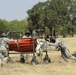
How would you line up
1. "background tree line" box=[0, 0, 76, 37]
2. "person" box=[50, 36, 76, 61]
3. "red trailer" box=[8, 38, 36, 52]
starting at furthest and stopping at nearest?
"background tree line" box=[0, 0, 76, 37], "person" box=[50, 36, 76, 61], "red trailer" box=[8, 38, 36, 52]

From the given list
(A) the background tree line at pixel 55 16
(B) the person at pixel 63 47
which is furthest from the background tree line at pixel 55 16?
(B) the person at pixel 63 47

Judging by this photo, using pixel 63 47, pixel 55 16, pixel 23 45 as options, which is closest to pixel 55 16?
pixel 55 16

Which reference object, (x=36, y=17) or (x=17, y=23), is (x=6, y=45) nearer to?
(x=36, y=17)

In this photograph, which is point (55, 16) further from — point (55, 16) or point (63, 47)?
point (63, 47)

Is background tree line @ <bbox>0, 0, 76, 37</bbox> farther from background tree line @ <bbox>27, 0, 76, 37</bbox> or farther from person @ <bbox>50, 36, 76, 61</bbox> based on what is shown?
person @ <bbox>50, 36, 76, 61</bbox>

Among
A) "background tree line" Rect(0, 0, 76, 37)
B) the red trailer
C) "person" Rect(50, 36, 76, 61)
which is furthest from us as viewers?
"background tree line" Rect(0, 0, 76, 37)

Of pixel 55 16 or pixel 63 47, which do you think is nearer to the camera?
pixel 63 47

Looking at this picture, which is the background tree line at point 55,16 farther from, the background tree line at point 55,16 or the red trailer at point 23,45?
the red trailer at point 23,45

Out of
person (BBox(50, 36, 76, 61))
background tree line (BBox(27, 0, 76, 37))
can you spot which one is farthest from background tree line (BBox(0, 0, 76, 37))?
person (BBox(50, 36, 76, 61))

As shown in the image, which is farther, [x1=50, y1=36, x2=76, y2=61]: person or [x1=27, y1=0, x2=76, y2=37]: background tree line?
[x1=27, y1=0, x2=76, y2=37]: background tree line

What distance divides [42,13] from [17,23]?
31640 millimetres

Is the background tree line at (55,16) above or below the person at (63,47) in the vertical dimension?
above

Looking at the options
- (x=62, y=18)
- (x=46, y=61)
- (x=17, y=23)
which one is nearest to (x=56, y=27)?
(x=62, y=18)

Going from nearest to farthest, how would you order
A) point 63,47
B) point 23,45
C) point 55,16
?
1. point 23,45
2. point 63,47
3. point 55,16
